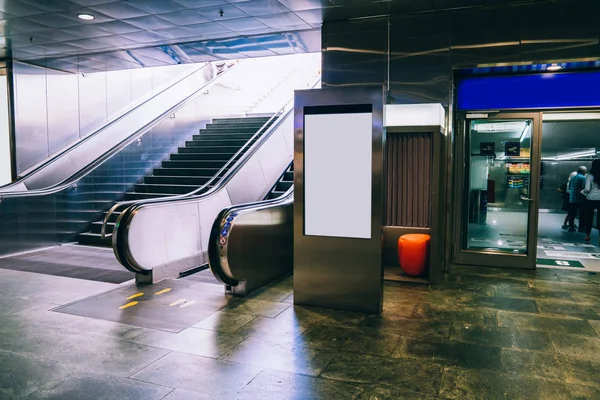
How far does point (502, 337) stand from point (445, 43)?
13.6 feet

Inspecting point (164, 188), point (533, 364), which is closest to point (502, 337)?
point (533, 364)

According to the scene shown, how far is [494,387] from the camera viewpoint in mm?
3002

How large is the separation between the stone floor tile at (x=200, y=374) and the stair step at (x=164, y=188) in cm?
570

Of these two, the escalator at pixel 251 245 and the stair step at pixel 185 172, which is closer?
the escalator at pixel 251 245

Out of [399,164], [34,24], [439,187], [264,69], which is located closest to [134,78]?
[34,24]

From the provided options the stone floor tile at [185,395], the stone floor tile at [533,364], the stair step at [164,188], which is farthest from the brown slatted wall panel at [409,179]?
the stair step at [164,188]

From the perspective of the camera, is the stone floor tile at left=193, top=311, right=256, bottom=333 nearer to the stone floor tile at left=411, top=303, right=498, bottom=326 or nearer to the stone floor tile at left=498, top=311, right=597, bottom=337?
the stone floor tile at left=411, top=303, right=498, bottom=326

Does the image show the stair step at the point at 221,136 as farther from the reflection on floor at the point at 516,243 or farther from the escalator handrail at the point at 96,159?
the reflection on floor at the point at 516,243

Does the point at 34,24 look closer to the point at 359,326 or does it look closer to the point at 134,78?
the point at 134,78

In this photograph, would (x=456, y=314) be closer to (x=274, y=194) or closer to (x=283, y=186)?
(x=274, y=194)

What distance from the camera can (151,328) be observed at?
409cm

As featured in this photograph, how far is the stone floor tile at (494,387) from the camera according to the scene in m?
2.88

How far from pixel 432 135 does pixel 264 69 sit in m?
12.0

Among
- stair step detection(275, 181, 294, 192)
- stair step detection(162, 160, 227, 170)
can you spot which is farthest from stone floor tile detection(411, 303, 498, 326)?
stair step detection(162, 160, 227, 170)
